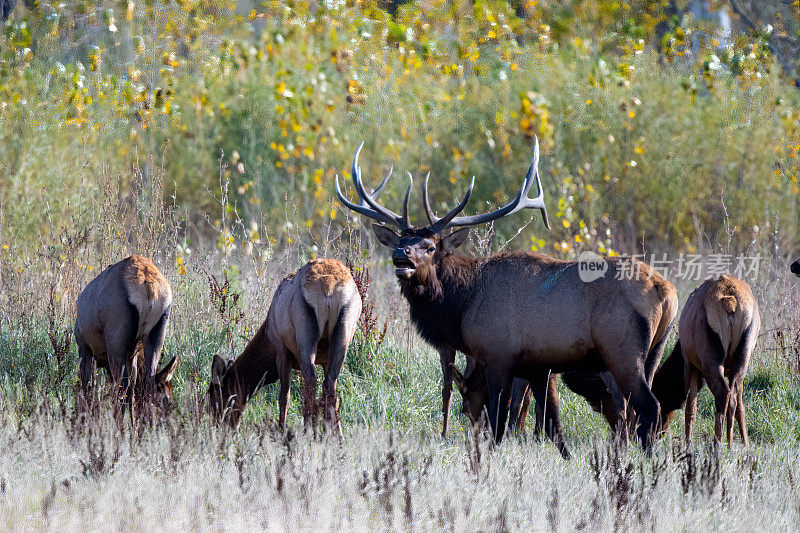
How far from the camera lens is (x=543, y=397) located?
7852mm

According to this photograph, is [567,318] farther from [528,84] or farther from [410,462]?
[528,84]

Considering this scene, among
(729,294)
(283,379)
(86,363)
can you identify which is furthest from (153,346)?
(729,294)

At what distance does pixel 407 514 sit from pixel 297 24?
49.1ft

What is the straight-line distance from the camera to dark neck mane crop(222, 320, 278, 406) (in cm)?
823

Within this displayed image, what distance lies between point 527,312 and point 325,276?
1.59 m

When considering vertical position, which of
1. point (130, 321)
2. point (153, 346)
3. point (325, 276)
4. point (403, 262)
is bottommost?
point (153, 346)

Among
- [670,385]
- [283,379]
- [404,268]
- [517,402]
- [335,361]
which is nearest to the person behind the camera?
[404,268]

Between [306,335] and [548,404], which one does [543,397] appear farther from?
[306,335]

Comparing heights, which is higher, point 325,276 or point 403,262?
point 403,262

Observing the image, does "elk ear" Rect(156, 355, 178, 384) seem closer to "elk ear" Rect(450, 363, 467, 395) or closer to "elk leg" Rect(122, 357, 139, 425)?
"elk leg" Rect(122, 357, 139, 425)

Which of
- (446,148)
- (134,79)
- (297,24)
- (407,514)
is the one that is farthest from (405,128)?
(407,514)

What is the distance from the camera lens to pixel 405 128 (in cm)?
1705

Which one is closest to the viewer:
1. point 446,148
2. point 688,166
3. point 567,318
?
point 567,318

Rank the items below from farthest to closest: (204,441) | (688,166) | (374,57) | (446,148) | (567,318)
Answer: (374,57), (446,148), (688,166), (567,318), (204,441)
